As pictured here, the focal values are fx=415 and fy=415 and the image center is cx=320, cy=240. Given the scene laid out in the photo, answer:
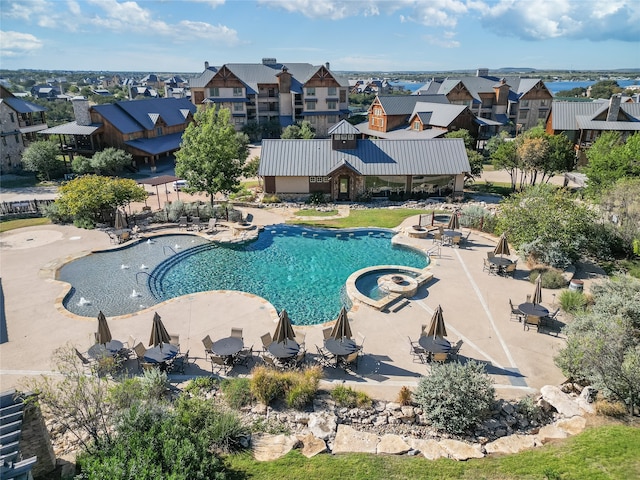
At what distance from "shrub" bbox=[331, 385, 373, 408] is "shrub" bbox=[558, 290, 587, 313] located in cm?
1121

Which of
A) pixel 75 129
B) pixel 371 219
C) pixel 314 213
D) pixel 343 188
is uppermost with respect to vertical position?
pixel 75 129

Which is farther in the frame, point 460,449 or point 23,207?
point 23,207

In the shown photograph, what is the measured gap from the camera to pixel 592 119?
50.1m

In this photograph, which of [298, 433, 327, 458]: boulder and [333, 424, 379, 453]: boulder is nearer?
[298, 433, 327, 458]: boulder

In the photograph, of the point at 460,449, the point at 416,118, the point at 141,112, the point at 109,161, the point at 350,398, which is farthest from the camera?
the point at 416,118

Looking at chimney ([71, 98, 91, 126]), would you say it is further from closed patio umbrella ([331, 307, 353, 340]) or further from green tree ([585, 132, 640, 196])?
green tree ([585, 132, 640, 196])

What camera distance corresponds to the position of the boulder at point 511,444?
11453mm

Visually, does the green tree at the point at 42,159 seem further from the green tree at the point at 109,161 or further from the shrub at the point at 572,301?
the shrub at the point at 572,301

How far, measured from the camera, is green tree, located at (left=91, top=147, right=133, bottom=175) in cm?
4278

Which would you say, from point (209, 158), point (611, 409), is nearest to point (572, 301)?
point (611, 409)

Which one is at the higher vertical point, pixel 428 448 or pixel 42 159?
pixel 42 159

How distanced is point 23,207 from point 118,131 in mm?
17506

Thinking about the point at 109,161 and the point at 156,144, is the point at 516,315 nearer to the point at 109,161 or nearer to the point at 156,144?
the point at 109,161

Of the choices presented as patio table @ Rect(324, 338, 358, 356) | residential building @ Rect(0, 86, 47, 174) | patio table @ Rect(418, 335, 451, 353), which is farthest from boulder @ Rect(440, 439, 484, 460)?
residential building @ Rect(0, 86, 47, 174)
